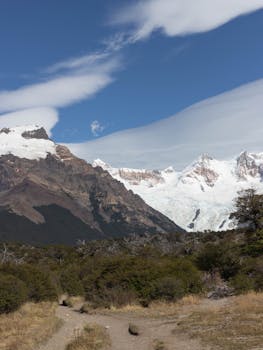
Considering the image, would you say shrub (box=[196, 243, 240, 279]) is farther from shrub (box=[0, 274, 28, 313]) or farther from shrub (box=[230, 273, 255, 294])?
shrub (box=[0, 274, 28, 313])

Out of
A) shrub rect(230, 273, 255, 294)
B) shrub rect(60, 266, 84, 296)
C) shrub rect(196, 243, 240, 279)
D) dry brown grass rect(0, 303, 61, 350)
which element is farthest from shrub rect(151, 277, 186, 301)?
shrub rect(60, 266, 84, 296)

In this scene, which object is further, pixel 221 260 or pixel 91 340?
pixel 221 260

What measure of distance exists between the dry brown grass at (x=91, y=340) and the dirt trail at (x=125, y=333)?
410 millimetres

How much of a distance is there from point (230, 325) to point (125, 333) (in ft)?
18.2

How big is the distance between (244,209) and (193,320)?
164 ft

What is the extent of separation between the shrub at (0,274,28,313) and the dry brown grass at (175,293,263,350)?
1210cm

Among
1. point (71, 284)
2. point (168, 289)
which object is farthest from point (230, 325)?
point (71, 284)

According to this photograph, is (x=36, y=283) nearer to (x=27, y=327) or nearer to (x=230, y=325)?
(x=27, y=327)

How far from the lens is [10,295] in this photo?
3669 centimetres

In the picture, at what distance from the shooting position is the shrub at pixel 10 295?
36.5m

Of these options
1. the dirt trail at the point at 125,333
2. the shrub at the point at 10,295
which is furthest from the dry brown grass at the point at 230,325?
the shrub at the point at 10,295

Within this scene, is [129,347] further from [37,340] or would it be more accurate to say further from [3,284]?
[3,284]

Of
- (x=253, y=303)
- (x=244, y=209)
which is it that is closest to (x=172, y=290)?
(x=253, y=303)

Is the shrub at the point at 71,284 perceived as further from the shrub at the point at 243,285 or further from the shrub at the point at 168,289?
the shrub at the point at 243,285
